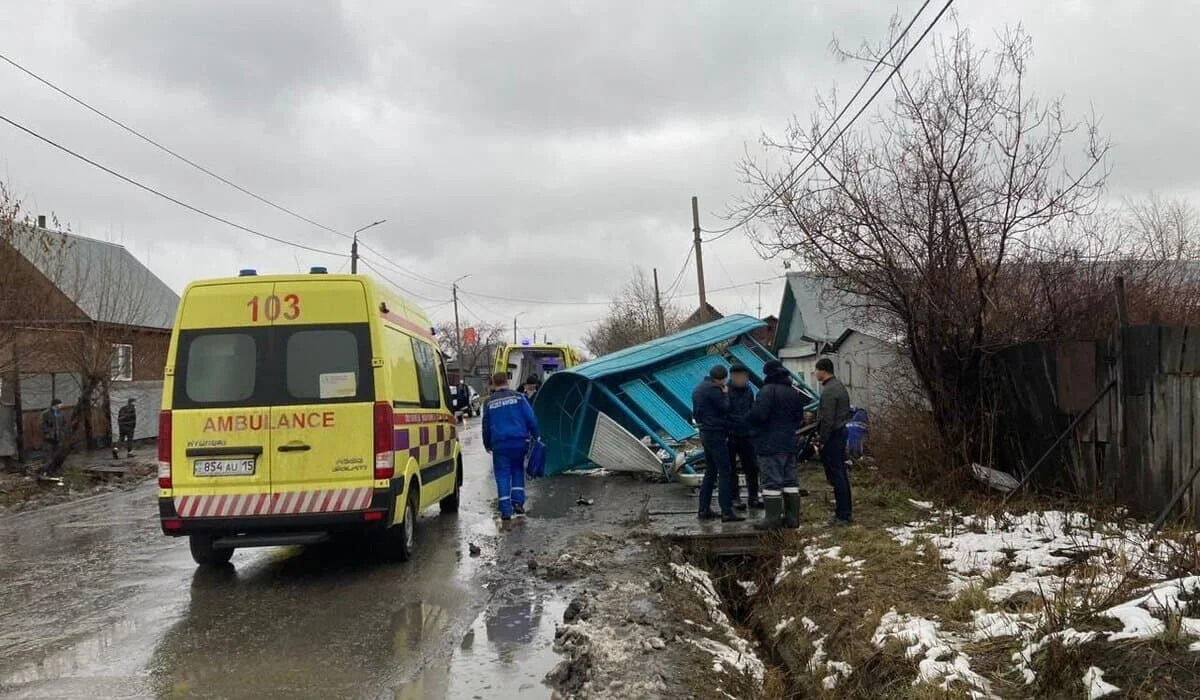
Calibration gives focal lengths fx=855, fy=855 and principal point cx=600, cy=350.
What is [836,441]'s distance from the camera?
8.34 meters

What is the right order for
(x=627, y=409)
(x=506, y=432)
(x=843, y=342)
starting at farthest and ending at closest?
(x=843, y=342)
(x=627, y=409)
(x=506, y=432)

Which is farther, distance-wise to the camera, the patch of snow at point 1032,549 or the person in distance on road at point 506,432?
the person in distance on road at point 506,432

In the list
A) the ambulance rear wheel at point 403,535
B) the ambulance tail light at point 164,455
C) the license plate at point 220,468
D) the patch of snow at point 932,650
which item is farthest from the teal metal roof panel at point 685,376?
the patch of snow at point 932,650

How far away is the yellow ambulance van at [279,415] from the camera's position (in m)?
6.77

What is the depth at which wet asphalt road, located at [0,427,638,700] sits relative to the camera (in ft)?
15.5

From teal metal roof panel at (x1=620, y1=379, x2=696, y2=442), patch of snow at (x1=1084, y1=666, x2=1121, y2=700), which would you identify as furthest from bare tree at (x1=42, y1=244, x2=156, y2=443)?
patch of snow at (x1=1084, y1=666, x2=1121, y2=700)

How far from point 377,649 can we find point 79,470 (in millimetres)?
13567

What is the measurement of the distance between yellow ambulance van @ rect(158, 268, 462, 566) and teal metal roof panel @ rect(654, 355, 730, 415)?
6.95 metres

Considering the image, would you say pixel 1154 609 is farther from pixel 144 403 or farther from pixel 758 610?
pixel 144 403

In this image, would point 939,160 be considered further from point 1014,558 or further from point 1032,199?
point 1014,558

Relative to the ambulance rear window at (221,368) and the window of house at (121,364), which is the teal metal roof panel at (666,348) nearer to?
the ambulance rear window at (221,368)

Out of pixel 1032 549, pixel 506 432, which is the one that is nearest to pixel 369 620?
pixel 506 432

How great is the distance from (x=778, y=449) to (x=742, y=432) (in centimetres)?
95

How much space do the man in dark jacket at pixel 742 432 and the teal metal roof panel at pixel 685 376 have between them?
3.53 m
